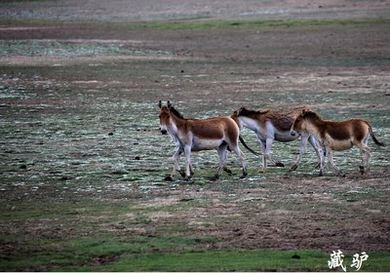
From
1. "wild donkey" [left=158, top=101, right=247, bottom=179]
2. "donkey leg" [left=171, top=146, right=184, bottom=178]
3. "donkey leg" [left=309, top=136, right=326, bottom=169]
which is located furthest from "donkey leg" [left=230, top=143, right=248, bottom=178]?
"donkey leg" [left=309, top=136, right=326, bottom=169]

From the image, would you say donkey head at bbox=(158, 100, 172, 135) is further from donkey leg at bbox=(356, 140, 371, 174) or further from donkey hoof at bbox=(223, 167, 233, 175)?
donkey leg at bbox=(356, 140, 371, 174)

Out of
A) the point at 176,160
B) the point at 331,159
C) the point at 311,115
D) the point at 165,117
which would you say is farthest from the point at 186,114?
the point at 331,159

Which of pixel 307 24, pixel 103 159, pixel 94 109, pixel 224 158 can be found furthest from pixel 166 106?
pixel 307 24

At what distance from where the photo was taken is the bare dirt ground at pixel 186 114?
550 inches

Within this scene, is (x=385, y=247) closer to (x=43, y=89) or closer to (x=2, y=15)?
(x=43, y=89)

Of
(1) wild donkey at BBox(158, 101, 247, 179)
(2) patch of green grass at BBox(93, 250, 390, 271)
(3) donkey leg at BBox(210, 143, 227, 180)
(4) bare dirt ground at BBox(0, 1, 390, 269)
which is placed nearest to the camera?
→ (2) patch of green grass at BBox(93, 250, 390, 271)

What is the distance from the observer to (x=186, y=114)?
1041 inches

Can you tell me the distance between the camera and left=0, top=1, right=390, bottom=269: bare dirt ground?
1397cm

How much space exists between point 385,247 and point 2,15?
65642 mm

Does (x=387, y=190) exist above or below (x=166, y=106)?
below

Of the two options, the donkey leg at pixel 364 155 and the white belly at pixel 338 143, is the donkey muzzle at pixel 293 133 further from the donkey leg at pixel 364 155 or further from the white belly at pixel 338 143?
the donkey leg at pixel 364 155

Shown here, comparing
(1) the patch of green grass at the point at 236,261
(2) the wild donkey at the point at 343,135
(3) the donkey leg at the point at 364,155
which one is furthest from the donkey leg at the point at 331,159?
(1) the patch of green grass at the point at 236,261

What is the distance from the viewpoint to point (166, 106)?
1727cm

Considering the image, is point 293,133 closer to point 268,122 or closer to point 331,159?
point 268,122
